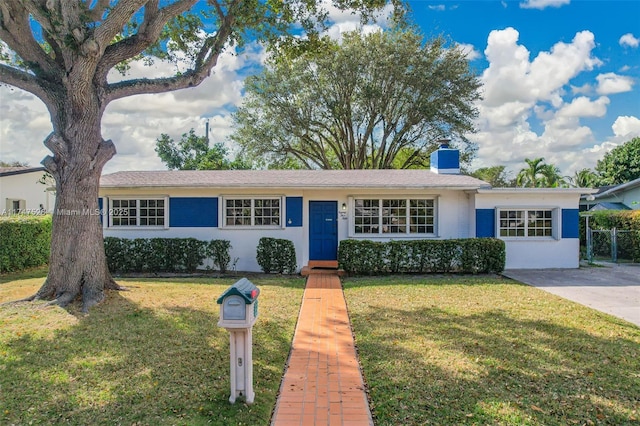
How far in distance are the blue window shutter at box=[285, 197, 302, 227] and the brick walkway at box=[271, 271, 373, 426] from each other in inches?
210

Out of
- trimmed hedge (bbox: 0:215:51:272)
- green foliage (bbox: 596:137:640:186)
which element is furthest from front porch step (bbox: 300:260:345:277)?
green foliage (bbox: 596:137:640:186)

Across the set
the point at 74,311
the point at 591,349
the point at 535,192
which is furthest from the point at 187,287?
the point at 535,192

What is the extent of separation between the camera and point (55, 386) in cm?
417

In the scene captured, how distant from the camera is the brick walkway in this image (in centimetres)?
364

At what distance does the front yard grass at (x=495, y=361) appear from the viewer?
374 cm

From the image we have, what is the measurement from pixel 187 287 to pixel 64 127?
170 inches

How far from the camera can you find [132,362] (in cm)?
484

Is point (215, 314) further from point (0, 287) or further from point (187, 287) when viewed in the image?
point (0, 287)

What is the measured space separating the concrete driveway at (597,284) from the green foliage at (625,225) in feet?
3.99

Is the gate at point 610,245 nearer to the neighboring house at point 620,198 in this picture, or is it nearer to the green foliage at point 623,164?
the neighboring house at point 620,198

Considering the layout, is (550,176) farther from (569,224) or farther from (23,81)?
(23,81)

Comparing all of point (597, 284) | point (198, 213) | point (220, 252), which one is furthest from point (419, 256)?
point (198, 213)

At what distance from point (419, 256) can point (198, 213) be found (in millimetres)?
6932

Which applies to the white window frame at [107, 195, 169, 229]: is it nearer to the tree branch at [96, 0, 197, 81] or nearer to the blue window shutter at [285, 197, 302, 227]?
the blue window shutter at [285, 197, 302, 227]
